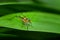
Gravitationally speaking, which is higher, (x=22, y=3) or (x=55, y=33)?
(x=22, y=3)

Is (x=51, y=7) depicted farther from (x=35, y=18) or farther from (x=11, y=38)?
(x=11, y=38)

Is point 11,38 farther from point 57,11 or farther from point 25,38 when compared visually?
point 57,11

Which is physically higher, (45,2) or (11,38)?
(45,2)

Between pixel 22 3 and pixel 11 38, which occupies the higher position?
pixel 22 3

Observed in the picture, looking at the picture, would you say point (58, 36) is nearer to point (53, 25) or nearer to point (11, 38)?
point (53, 25)

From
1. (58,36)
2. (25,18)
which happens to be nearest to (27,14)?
(25,18)

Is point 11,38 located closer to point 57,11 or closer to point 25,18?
point 25,18

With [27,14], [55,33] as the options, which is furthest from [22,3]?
[55,33]
